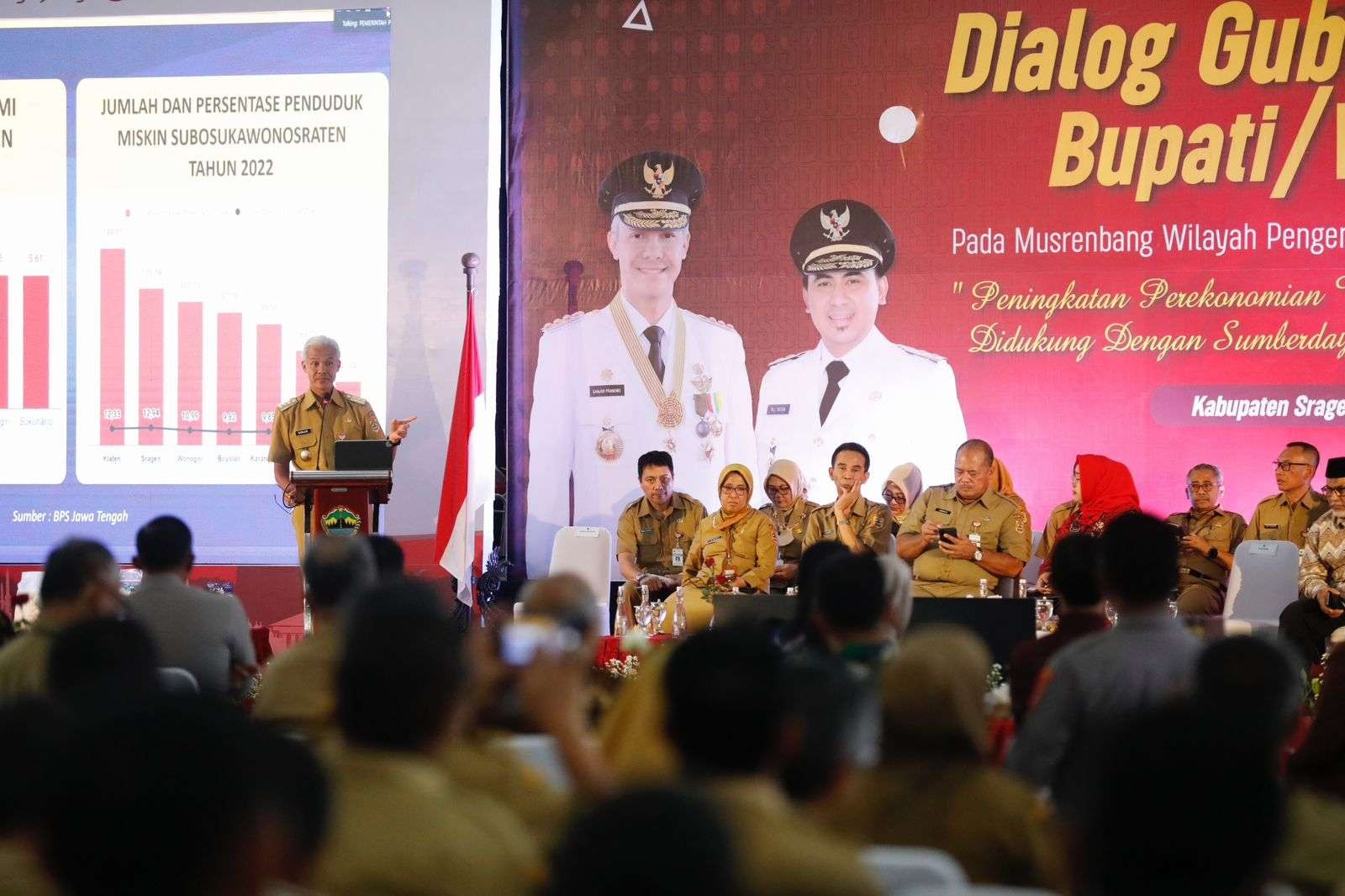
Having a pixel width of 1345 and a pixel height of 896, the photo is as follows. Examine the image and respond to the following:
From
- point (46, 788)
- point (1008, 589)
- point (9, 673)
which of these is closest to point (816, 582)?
point (9, 673)

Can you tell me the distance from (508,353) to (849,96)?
2232mm

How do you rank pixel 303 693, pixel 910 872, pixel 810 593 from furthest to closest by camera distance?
pixel 810 593 < pixel 303 693 < pixel 910 872

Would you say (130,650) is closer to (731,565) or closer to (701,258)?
(731,565)

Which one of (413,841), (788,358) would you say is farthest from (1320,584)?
(413,841)

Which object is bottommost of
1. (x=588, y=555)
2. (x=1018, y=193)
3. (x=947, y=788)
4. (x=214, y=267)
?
(x=588, y=555)

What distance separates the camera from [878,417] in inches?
311

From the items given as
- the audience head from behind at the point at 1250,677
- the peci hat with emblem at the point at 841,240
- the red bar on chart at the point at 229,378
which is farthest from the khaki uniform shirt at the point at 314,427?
the audience head from behind at the point at 1250,677

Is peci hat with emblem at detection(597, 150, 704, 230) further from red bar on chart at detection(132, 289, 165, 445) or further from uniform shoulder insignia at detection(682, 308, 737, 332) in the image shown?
red bar on chart at detection(132, 289, 165, 445)

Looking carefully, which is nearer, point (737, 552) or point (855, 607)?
point (855, 607)

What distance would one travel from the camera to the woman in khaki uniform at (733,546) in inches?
279

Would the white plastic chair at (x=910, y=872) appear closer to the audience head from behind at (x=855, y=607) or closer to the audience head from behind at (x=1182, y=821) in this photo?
the audience head from behind at (x=1182, y=821)

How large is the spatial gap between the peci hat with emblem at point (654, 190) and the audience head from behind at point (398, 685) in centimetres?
649

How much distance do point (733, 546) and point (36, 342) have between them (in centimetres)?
392

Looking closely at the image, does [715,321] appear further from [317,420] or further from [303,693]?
[303,693]
